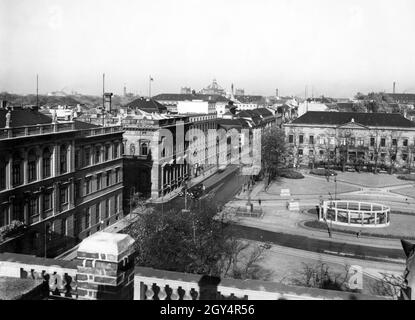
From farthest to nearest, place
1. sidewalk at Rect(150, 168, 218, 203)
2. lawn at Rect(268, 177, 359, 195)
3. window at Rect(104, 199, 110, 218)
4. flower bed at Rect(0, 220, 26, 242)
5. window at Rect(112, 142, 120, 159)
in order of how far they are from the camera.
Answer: lawn at Rect(268, 177, 359, 195), sidewalk at Rect(150, 168, 218, 203), window at Rect(112, 142, 120, 159), window at Rect(104, 199, 110, 218), flower bed at Rect(0, 220, 26, 242)

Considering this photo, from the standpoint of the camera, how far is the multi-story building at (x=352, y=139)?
81375mm

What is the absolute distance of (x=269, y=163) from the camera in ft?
223

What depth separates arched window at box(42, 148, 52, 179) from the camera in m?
31.9

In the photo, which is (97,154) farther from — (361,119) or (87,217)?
(361,119)

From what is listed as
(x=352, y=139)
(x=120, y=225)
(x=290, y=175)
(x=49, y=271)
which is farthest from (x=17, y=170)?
(x=352, y=139)

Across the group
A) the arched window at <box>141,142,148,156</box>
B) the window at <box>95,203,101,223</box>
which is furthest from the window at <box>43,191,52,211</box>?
the arched window at <box>141,142,148,156</box>

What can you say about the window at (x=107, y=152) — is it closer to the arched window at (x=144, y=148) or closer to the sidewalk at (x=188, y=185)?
the sidewalk at (x=188, y=185)

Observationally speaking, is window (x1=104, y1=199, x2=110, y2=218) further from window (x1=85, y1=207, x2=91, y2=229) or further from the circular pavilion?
the circular pavilion

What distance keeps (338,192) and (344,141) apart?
26628 mm

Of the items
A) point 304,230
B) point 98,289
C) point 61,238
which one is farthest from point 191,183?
point 98,289

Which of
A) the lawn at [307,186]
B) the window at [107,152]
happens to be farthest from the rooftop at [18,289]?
the lawn at [307,186]

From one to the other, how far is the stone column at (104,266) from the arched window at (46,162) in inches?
1025

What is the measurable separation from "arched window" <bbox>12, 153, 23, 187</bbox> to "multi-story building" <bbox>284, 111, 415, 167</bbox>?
191 feet

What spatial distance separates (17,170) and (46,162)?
3.14 m
